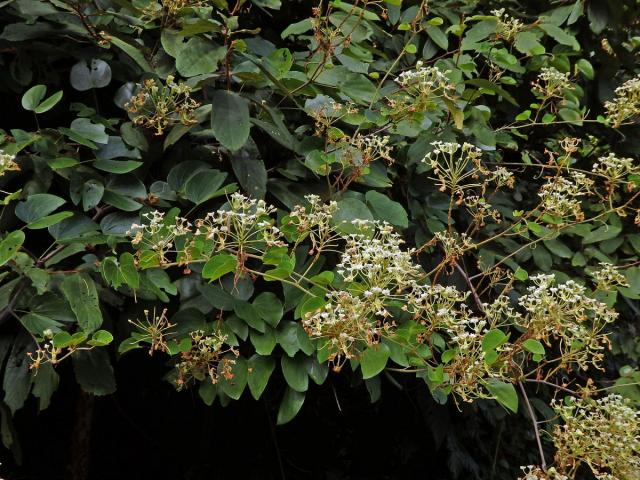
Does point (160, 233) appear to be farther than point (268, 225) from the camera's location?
Yes

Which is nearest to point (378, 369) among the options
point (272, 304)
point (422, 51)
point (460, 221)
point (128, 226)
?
point (272, 304)

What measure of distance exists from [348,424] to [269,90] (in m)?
1.33

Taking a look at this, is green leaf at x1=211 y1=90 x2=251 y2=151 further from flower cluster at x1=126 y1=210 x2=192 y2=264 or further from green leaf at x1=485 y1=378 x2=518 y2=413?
green leaf at x1=485 y1=378 x2=518 y2=413

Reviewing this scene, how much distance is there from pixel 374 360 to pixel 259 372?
0.86ft

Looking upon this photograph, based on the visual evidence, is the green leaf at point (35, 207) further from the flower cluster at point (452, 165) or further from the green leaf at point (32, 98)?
the flower cluster at point (452, 165)

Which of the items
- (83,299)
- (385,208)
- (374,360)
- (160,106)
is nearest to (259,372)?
(374,360)

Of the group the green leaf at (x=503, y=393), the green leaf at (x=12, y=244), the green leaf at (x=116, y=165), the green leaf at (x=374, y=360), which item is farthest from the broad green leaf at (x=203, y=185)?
the green leaf at (x=503, y=393)

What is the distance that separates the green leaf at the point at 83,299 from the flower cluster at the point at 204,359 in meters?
0.17

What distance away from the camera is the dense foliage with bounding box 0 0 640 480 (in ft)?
3.80

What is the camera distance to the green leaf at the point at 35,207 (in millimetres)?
1234

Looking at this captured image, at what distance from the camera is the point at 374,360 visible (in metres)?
1.15

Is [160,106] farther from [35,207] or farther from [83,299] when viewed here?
[83,299]

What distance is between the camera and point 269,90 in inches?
60.8

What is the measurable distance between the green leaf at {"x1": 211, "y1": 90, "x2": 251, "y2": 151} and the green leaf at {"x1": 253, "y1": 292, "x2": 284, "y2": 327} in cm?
31
